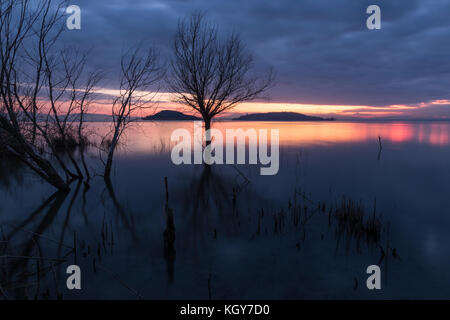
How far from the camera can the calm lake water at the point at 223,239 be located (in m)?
5.18

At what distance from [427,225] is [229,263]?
24.1 feet

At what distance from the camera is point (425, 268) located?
5.89 meters

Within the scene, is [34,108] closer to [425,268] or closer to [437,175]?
[425,268]

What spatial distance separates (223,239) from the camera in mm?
7375

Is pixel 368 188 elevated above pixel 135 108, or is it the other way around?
pixel 135 108

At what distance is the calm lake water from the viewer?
17.0ft

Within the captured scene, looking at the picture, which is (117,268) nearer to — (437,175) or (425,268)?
(425,268)
